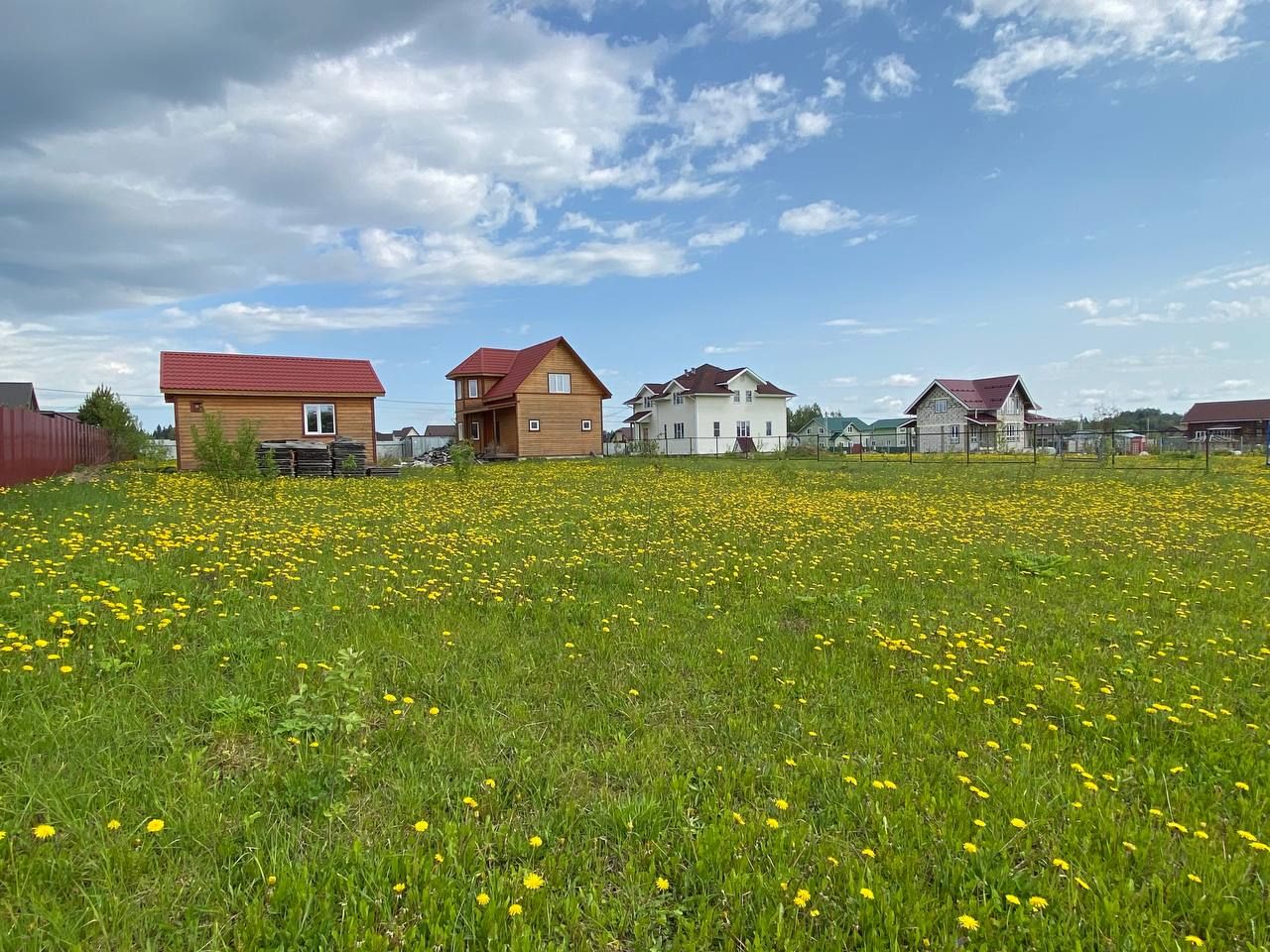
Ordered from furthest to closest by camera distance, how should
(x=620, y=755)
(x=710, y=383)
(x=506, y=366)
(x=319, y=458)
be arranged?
(x=710, y=383), (x=506, y=366), (x=319, y=458), (x=620, y=755)

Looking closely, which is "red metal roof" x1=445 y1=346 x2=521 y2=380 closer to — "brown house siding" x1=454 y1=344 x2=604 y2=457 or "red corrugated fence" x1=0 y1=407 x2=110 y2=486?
"brown house siding" x1=454 y1=344 x2=604 y2=457

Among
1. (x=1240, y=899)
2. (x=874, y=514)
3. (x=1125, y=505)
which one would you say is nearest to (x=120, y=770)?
(x=1240, y=899)

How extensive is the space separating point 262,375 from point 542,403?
15047mm

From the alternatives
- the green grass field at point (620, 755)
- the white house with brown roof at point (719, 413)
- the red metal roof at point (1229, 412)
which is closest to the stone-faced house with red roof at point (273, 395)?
the green grass field at point (620, 755)

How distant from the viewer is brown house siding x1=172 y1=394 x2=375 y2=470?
24875mm

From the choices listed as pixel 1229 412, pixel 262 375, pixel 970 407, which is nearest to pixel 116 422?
pixel 262 375

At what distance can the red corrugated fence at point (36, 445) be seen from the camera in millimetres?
13547

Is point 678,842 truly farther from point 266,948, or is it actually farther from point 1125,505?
point 1125,505

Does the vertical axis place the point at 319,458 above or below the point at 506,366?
below

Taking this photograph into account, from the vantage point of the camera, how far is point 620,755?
301 centimetres

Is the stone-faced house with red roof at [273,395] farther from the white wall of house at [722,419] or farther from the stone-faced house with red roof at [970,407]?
the stone-faced house with red roof at [970,407]

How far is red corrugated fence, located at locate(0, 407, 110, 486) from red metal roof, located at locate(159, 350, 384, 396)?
365 cm

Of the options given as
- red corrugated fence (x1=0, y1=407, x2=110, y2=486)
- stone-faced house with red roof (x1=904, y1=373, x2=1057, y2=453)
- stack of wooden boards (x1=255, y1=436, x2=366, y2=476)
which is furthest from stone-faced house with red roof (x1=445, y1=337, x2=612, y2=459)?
stone-faced house with red roof (x1=904, y1=373, x2=1057, y2=453)

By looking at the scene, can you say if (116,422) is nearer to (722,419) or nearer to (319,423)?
(319,423)
